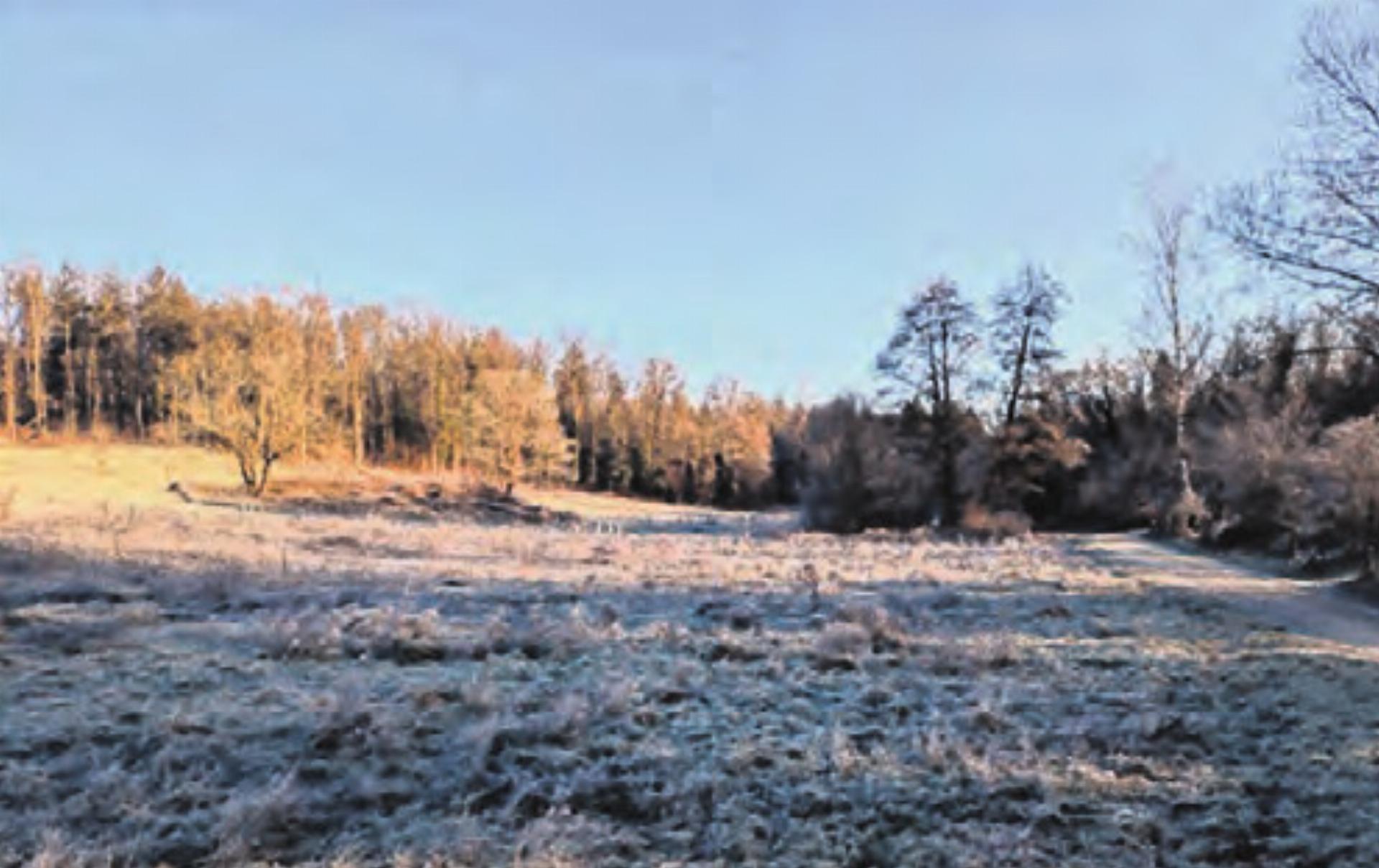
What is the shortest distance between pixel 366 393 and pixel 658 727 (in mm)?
76671

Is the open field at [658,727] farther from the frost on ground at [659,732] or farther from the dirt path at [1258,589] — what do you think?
the dirt path at [1258,589]

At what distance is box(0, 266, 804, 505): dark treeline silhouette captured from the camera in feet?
218

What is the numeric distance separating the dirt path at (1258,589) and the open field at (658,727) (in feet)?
2.39

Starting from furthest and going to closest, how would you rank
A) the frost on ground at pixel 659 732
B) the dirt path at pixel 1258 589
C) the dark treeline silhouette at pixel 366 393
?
the dark treeline silhouette at pixel 366 393
the dirt path at pixel 1258 589
the frost on ground at pixel 659 732

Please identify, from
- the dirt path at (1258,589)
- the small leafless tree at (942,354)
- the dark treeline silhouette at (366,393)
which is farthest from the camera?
the dark treeline silhouette at (366,393)

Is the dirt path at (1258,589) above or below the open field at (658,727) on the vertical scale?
below

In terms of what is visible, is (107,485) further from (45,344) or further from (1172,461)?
(1172,461)

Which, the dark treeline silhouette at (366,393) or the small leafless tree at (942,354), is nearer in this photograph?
the small leafless tree at (942,354)

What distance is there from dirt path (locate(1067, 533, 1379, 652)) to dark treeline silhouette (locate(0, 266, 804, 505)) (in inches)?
1603

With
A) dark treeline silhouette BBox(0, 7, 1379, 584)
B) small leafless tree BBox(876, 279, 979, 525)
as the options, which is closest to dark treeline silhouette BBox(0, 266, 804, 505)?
dark treeline silhouette BBox(0, 7, 1379, 584)

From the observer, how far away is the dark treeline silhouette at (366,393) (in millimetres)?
66438

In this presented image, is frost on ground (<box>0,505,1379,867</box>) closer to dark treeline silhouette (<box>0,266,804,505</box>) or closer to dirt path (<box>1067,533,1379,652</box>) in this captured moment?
dirt path (<box>1067,533,1379,652</box>)

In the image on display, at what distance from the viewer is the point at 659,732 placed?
297 inches

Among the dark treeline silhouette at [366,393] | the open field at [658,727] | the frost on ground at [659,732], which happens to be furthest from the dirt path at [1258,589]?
the dark treeline silhouette at [366,393]
